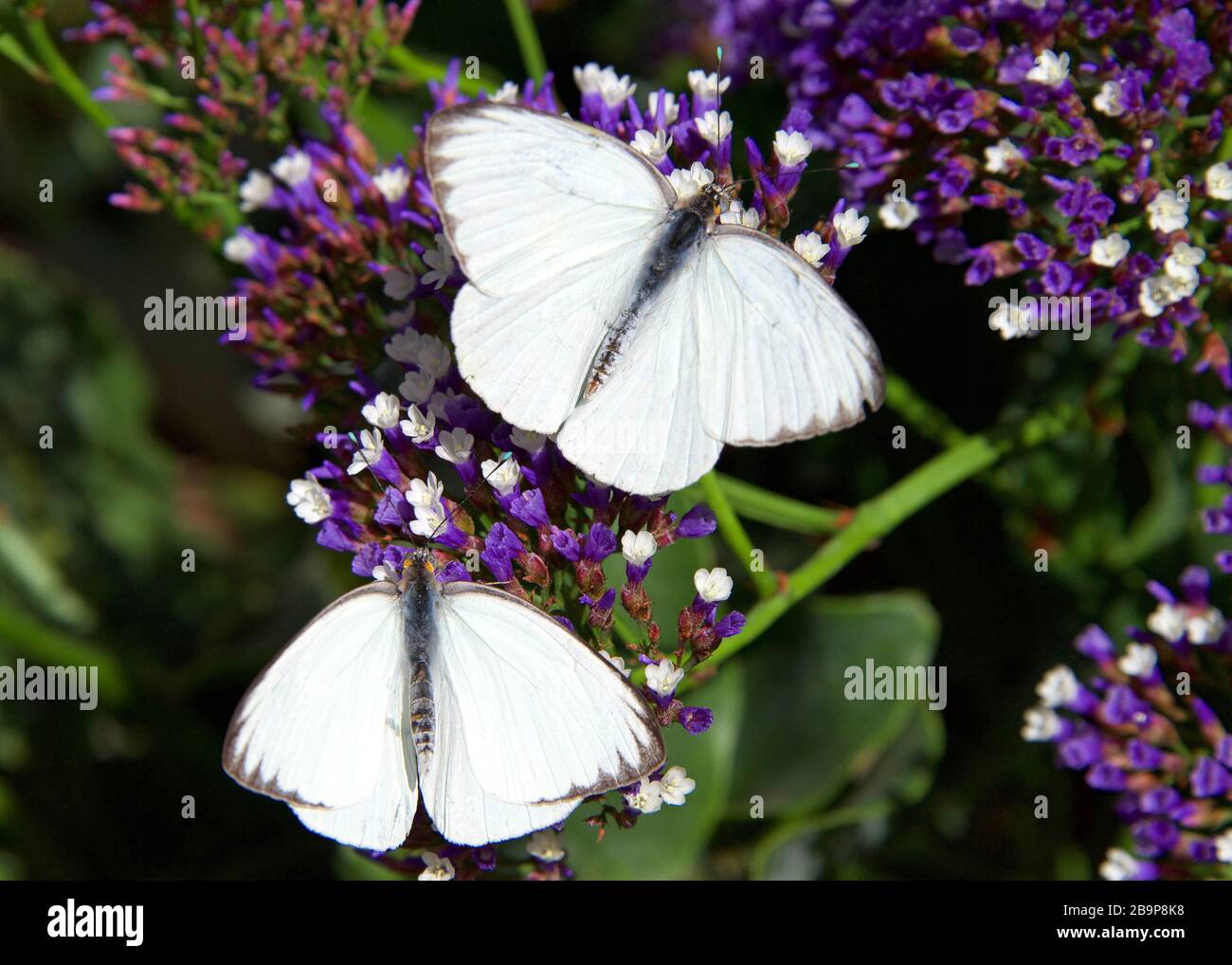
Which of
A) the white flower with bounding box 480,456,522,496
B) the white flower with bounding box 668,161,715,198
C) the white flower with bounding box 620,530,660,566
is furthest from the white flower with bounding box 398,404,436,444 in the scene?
the white flower with bounding box 668,161,715,198

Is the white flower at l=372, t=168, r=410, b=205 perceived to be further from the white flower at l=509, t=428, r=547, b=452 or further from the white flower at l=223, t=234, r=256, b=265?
the white flower at l=509, t=428, r=547, b=452

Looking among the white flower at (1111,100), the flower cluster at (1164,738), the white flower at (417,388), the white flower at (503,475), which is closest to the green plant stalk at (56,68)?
the white flower at (417,388)

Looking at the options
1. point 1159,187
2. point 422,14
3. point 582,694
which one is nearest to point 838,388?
point 582,694

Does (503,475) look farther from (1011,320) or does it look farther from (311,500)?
(1011,320)

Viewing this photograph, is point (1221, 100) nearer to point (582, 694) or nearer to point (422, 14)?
point (582, 694)

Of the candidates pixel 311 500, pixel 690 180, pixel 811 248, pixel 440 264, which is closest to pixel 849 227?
pixel 811 248

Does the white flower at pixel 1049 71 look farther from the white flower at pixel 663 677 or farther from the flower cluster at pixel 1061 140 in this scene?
the white flower at pixel 663 677
